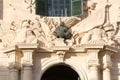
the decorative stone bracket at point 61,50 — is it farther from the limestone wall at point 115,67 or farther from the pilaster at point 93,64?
the limestone wall at point 115,67

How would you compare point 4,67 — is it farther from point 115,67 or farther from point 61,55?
point 115,67

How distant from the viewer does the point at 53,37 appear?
21031 millimetres

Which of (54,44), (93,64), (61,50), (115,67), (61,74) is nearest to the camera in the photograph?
(93,64)

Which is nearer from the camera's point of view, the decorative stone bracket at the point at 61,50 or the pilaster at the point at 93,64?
the pilaster at the point at 93,64

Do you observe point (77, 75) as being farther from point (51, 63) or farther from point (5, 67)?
point (5, 67)

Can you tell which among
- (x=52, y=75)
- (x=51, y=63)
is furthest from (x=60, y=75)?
(x=51, y=63)

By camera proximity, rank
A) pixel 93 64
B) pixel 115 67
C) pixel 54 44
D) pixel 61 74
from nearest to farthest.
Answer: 1. pixel 93 64
2. pixel 54 44
3. pixel 115 67
4. pixel 61 74

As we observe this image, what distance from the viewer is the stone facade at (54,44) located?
2033 centimetres

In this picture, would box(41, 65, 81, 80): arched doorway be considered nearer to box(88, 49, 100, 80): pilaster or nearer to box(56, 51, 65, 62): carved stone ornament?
box(56, 51, 65, 62): carved stone ornament

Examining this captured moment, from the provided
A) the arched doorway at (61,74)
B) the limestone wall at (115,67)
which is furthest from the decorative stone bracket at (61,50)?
the limestone wall at (115,67)

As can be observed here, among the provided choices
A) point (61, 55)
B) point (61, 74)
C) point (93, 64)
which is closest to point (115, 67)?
point (93, 64)

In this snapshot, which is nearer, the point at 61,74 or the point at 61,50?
the point at 61,50

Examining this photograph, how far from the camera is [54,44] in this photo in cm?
2078

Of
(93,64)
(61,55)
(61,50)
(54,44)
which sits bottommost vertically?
(93,64)
